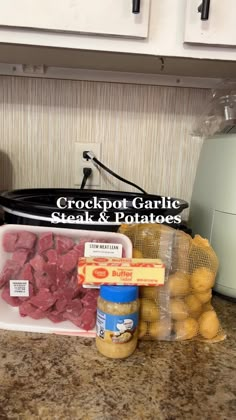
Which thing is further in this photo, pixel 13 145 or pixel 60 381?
pixel 13 145

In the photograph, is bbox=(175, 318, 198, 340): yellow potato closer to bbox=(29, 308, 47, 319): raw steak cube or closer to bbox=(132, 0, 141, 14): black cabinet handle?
bbox=(29, 308, 47, 319): raw steak cube

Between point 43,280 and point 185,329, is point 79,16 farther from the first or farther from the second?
point 185,329

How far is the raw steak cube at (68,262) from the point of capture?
618 millimetres

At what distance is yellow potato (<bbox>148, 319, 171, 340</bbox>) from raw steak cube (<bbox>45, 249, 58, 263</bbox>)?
191 millimetres

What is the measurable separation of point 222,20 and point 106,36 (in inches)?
7.8

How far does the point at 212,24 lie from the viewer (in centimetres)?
63

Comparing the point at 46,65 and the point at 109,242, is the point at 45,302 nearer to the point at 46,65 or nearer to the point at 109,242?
the point at 109,242

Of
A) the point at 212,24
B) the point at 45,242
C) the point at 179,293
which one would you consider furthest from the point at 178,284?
the point at 212,24

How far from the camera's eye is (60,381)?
492 millimetres

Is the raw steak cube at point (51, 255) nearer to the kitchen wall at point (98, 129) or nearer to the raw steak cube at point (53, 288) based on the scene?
the raw steak cube at point (53, 288)

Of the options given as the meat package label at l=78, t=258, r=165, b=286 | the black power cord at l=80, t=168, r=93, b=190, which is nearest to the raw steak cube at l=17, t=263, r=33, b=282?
the meat package label at l=78, t=258, r=165, b=286

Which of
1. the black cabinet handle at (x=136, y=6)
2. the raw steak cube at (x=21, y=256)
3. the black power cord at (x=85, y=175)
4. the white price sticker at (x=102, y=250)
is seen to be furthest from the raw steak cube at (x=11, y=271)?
the black cabinet handle at (x=136, y=6)

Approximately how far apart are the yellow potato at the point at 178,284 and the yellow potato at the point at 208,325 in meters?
0.05

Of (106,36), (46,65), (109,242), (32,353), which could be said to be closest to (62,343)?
(32,353)
